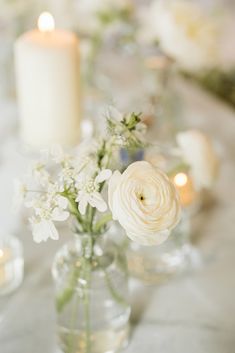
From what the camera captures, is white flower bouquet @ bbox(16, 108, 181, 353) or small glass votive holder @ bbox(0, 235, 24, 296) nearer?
white flower bouquet @ bbox(16, 108, 181, 353)

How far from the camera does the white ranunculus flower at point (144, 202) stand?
50 cm

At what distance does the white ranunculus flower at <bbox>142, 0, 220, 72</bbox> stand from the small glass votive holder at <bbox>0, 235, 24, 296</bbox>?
20.9 inches

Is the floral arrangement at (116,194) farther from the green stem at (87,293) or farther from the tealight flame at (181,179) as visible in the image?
the tealight flame at (181,179)

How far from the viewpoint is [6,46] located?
4.09 feet

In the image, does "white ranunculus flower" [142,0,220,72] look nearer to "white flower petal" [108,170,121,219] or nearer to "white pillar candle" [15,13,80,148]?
"white pillar candle" [15,13,80,148]

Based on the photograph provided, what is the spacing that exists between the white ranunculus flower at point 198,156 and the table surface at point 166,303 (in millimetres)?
133

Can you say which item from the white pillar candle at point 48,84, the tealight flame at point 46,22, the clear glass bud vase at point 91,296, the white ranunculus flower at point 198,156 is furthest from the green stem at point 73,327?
the tealight flame at point 46,22

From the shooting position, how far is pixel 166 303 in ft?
2.46

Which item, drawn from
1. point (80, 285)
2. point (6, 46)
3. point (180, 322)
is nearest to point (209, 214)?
point (180, 322)

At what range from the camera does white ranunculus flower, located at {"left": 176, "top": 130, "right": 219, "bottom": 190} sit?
767 millimetres

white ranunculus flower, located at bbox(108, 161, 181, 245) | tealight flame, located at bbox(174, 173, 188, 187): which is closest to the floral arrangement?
white ranunculus flower, located at bbox(108, 161, 181, 245)

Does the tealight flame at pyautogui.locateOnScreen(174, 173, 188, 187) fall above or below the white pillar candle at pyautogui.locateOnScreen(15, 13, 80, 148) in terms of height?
below

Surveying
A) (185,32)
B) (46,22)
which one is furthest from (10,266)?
(185,32)

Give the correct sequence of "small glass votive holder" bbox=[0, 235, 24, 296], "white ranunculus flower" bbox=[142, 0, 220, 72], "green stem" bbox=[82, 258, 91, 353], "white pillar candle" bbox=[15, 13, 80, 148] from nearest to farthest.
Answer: "green stem" bbox=[82, 258, 91, 353] < "small glass votive holder" bbox=[0, 235, 24, 296] < "white pillar candle" bbox=[15, 13, 80, 148] < "white ranunculus flower" bbox=[142, 0, 220, 72]
